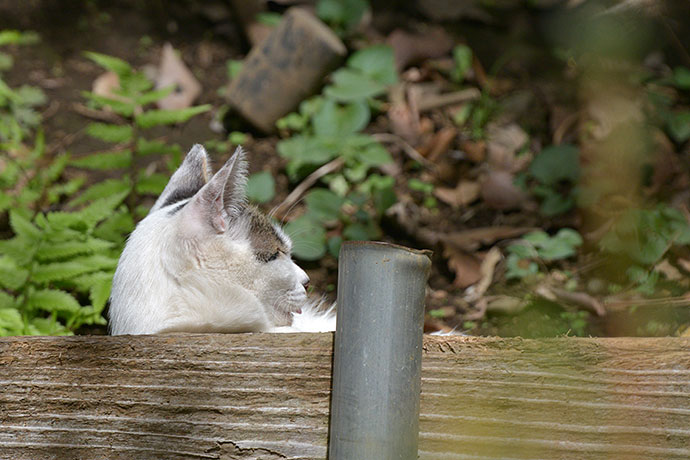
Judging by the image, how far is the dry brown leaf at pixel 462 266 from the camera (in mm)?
3605

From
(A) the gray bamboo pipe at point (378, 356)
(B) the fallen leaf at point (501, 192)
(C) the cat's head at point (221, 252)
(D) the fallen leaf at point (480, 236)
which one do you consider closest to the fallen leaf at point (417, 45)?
(B) the fallen leaf at point (501, 192)

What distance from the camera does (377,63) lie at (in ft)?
15.8

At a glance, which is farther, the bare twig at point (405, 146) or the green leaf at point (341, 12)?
the green leaf at point (341, 12)

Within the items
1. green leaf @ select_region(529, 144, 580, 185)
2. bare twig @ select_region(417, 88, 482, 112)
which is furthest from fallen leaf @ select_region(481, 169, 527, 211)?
bare twig @ select_region(417, 88, 482, 112)

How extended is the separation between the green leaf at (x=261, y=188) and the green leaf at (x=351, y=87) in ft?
2.40

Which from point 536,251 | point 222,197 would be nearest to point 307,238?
point 536,251

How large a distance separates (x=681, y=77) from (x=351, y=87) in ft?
6.97

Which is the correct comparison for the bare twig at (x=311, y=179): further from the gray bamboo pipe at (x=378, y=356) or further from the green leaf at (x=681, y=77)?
the gray bamboo pipe at (x=378, y=356)

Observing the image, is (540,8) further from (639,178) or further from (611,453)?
(611,453)

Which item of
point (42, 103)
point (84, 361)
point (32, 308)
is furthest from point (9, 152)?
point (84, 361)

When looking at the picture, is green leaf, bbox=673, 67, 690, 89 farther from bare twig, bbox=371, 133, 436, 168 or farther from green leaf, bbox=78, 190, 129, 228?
green leaf, bbox=78, 190, 129, 228

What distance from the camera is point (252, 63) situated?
15.9ft

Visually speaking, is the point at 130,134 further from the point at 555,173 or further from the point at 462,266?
the point at 555,173

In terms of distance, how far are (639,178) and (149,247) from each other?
2.92 metres
